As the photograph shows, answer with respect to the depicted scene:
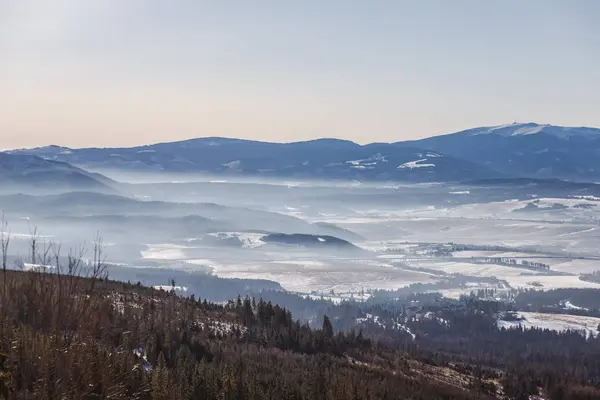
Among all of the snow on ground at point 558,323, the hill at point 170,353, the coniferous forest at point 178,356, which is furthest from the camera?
the snow on ground at point 558,323

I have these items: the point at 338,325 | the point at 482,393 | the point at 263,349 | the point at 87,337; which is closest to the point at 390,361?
the point at 482,393

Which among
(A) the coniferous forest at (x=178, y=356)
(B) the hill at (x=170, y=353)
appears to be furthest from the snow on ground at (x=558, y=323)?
(B) the hill at (x=170, y=353)

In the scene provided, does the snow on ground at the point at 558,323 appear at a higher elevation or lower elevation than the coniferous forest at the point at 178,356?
lower

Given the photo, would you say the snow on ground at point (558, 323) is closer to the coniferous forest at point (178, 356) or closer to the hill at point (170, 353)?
the coniferous forest at point (178, 356)

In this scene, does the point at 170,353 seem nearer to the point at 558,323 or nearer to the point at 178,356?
the point at 178,356

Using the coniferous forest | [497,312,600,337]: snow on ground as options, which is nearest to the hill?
the coniferous forest

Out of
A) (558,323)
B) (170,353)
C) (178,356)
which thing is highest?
(178,356)

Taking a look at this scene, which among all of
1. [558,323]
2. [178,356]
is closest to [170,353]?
[178,356]

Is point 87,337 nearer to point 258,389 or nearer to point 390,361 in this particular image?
point 258,389

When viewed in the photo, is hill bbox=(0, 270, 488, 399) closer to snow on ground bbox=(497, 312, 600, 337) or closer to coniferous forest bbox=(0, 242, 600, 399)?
coniferous forest bbox=(0, 242, 600, 399)
